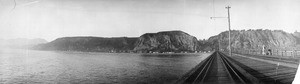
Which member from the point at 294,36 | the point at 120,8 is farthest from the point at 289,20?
the point at 120,8

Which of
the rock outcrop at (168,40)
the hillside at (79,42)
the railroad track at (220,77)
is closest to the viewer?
the railroad track at (220,77)

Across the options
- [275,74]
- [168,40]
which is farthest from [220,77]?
[168,40]

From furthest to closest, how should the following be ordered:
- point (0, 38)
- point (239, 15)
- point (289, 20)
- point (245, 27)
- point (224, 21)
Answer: point (224, 21) → point (245, 27) → point (239, 15) → point (0, 38) → point (289, 20)

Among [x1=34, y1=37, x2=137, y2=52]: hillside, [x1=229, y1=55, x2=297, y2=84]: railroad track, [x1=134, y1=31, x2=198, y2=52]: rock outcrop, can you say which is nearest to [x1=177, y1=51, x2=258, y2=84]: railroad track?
[x1=229, y1=55, x2=297, y2=84]: railroad track

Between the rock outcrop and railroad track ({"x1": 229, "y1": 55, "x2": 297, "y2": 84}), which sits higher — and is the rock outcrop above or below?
above

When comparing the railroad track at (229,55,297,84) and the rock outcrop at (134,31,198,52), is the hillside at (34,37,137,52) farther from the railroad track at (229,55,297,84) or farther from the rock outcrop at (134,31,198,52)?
the railroad track at (229,55,297,84)

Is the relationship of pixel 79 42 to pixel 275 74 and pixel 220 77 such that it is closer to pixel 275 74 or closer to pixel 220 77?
pixel 220 77

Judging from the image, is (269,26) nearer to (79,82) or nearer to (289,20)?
(289,20)

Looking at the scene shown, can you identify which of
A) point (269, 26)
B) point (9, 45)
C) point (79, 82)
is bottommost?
point (79, 82)

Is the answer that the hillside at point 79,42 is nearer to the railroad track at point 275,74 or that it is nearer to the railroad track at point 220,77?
the railroad track at point 220,77

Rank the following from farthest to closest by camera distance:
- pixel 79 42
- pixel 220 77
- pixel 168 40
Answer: pixel 168 40, pixel 79 42, pixel 220 77

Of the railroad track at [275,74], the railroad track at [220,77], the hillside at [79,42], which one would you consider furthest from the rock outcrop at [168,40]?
the railroad track at [275,74]
